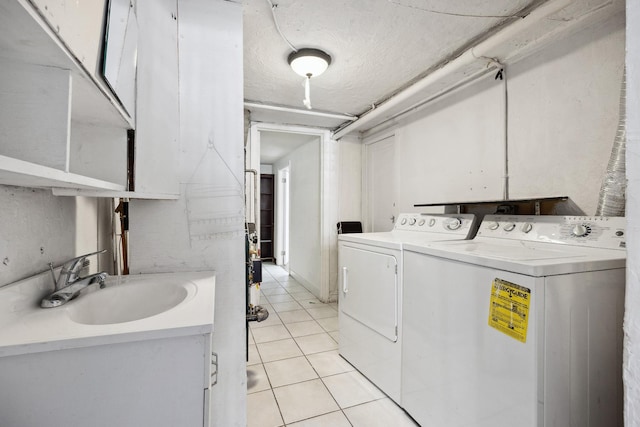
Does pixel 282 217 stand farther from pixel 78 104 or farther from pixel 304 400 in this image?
pixel 78 104

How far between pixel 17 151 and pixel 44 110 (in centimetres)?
12

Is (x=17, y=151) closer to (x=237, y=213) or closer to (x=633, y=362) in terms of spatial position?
(x=237, y=213)

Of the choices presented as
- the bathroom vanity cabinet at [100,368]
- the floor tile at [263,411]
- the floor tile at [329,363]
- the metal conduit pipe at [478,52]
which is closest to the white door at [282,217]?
the metal conduit pipe at [478,52]

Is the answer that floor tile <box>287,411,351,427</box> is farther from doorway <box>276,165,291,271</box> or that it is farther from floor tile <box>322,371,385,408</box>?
doorway <box>276,165,291,271</box>

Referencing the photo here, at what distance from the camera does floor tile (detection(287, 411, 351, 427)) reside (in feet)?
5.06

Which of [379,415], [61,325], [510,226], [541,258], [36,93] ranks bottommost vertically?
[379,415]

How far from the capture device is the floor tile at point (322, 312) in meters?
3.15

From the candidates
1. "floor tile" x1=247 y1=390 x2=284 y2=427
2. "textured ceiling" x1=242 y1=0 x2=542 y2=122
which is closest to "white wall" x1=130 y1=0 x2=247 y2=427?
"floor tile" x1=247 y1=390 x2=284 y2=427

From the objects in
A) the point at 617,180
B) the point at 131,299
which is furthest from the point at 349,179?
the point at 131,299

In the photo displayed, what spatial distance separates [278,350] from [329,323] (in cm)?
73

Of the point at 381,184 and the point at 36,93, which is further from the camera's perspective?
the point at 381,184

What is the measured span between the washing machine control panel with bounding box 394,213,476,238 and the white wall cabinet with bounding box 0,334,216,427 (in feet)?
5.67

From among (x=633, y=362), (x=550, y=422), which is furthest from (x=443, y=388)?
(x=633, y=362)

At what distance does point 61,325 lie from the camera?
747 millimetres
